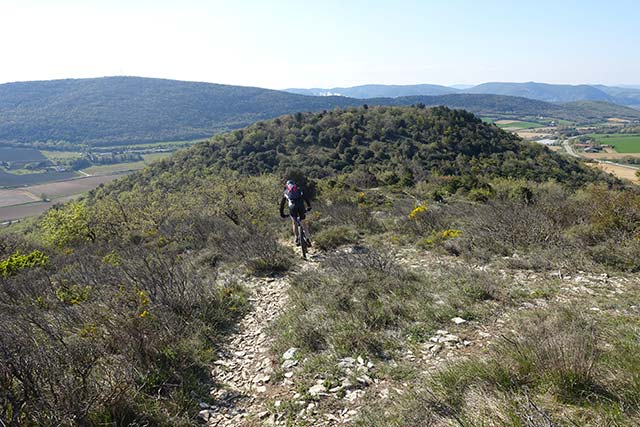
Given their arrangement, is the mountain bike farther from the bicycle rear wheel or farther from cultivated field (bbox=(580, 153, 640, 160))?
cultivated field (bbox=(580, 153, 640, 160))

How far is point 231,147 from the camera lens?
49.8m

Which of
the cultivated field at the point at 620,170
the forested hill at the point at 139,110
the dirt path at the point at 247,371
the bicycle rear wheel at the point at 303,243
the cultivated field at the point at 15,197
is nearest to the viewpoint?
the dirt path at the point at 247,371

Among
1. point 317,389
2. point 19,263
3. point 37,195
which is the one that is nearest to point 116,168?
point 37,195

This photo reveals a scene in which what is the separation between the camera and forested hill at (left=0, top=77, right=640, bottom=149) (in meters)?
146

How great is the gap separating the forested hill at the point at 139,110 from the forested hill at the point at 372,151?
103m

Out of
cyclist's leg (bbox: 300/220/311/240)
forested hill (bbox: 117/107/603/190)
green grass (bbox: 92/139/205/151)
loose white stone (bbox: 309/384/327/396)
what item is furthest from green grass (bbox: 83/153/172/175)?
loose white stone (bbox: 309/384/327/396)

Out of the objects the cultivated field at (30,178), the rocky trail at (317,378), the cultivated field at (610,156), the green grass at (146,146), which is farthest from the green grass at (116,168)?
the cultivated field at (610,156)

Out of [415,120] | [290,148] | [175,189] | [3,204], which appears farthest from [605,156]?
[3,204]

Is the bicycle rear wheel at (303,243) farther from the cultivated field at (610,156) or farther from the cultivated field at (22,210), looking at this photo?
the cultivated field at (610,156)

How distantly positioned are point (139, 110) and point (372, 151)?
167087 millimetres

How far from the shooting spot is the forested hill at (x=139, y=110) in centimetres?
14562

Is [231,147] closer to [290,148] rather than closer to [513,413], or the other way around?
[290,148]

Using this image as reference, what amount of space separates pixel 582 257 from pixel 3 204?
282 ft

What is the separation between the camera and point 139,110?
173 meters
